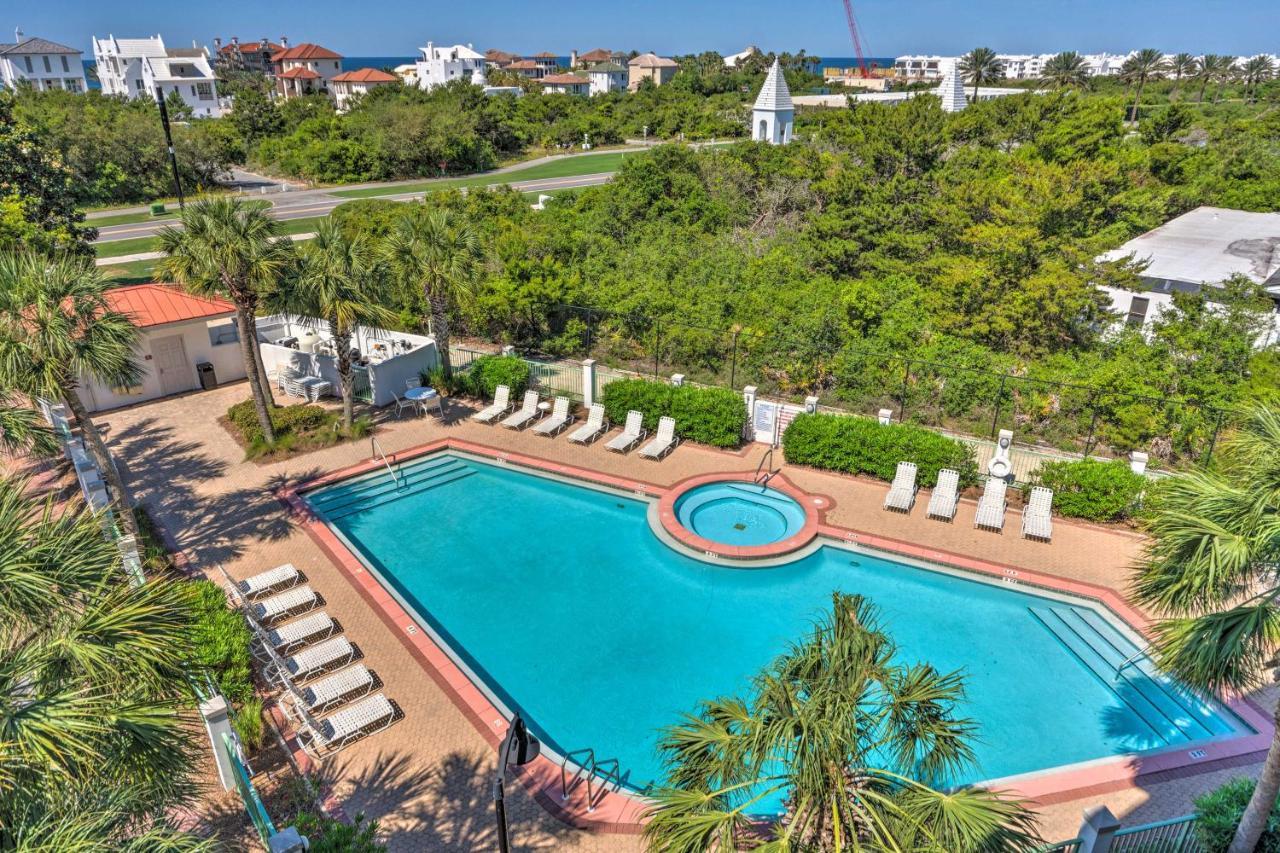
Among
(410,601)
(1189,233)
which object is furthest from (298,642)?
(1189,233)

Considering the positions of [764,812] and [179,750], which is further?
[764,812]

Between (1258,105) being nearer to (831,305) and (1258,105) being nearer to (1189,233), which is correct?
(1189,233)

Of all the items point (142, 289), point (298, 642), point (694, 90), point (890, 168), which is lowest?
point (298, 642)

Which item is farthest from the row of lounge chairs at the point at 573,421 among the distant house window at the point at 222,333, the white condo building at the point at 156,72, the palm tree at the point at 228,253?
the white condo building at the point at 156,72

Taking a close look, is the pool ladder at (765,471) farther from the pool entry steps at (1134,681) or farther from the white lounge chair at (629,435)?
the pool entry steps at (1134,681)

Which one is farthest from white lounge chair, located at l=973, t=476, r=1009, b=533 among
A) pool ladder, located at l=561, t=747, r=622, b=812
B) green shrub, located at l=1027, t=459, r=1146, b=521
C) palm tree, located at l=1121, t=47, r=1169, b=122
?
palm tree, located at l=1121, t=47, r=1169, b=122

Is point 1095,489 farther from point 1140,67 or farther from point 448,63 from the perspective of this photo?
point 448,63

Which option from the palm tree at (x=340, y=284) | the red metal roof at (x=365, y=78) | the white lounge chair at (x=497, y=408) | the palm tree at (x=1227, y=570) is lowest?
the white lounge chair at (x=497, y=408)
